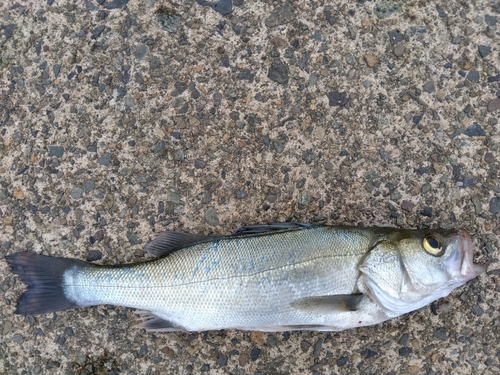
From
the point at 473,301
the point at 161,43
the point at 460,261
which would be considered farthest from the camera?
the point at 161,43

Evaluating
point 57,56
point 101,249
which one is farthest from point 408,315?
point 57,56

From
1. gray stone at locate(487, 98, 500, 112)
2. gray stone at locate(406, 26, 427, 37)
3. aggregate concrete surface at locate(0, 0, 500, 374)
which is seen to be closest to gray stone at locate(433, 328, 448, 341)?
aggregate concrete surface at locate(0, 0, 500, 374)

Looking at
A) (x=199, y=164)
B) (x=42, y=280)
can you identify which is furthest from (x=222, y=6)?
(x=42, y=280)

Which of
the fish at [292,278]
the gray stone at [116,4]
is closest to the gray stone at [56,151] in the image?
A: the fish at [292,278]

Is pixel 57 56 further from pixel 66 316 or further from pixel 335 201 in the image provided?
pixel 335 201

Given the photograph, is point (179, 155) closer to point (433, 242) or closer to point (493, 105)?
point (433, 242)

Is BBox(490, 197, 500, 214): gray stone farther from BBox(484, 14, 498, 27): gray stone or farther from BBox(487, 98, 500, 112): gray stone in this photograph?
BBox(484, 14, 498, 27): gray stone

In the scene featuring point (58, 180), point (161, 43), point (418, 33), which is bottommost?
point (58, 180)
